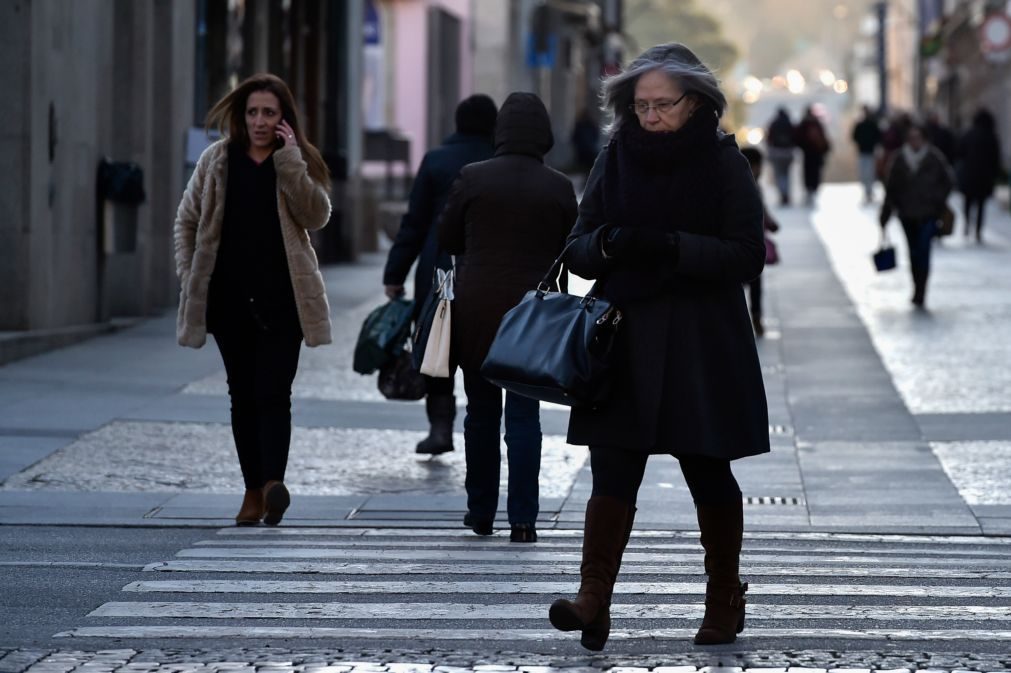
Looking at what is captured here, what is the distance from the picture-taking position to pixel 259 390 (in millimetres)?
8570

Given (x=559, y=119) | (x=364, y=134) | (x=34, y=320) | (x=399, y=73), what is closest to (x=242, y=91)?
(x=34, y=320)

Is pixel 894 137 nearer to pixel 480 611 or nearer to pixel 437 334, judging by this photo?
pixel 437 334

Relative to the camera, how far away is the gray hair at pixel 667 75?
6.01 meters

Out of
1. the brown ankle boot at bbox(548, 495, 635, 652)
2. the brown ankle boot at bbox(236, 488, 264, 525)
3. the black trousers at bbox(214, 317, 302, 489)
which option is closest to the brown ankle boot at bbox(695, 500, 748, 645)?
the brown ankle boot at bbox(548, 495, 635, 652)

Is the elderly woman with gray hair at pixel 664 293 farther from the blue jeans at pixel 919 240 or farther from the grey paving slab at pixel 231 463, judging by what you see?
the blue jeans at pixel 919 240

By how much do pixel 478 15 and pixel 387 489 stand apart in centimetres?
3184

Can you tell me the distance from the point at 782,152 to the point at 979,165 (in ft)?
31.0

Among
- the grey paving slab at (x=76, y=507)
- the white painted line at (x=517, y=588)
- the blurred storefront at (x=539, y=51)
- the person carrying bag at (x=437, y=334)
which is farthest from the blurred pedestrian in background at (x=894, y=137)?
the white painted line at (x=517, y=588)

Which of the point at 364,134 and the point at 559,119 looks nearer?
the point at 364,134

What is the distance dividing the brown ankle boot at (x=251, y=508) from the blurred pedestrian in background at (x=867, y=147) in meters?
30.7

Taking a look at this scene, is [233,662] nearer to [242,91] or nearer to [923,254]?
[242,91]

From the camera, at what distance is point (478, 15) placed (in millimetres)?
41031

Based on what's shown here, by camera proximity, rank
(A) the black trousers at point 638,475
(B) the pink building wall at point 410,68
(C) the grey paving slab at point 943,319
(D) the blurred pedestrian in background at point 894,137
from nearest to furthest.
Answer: (A) the black trousers at point 638,475
(C) the grey paving slab at point 943,319
(B) the pink building wall at point 410,68
(D) the blurred pedestrian in background at point 894,137

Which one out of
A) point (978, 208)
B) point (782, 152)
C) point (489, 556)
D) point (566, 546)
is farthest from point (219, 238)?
point (782, 152)
